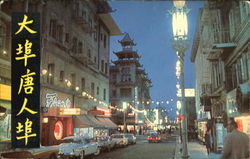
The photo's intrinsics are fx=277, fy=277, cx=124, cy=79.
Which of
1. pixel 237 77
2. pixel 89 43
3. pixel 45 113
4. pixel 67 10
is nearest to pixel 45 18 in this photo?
pixel 67 10

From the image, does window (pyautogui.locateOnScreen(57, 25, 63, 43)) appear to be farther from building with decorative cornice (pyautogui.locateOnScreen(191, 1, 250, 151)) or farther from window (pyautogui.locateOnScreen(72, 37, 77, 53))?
building with decorative cornice (pyautogui.locateOnScreen(191, 1, 250, 151))

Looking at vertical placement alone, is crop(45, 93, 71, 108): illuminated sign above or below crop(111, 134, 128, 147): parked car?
above

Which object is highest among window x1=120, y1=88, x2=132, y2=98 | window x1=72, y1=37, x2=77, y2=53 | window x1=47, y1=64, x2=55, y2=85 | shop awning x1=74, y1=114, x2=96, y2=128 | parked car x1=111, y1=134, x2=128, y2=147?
window x1=72, y1=37, x2=77, y2=53

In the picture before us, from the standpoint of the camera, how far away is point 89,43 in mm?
34094

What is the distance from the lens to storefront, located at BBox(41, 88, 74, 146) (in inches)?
891

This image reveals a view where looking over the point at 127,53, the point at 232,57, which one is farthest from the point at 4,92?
the point at 127,53

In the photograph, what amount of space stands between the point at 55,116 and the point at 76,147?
7859mm

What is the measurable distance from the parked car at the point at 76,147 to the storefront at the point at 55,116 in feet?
16.5

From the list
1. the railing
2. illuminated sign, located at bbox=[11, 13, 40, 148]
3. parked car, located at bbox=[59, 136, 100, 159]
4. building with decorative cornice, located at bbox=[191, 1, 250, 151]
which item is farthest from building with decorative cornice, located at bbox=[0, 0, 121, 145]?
the railing

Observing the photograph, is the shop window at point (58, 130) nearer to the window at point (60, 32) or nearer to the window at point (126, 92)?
the window at point (60, 32)

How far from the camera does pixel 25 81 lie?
10.7 m

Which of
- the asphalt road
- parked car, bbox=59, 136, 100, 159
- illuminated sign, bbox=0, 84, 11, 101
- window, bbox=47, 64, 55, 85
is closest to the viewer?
parked car, bbox=59, 136, 100, 159

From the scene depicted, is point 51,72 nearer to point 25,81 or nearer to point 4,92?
point 4,92

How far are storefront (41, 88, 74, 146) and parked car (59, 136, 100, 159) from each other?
5.04 m
